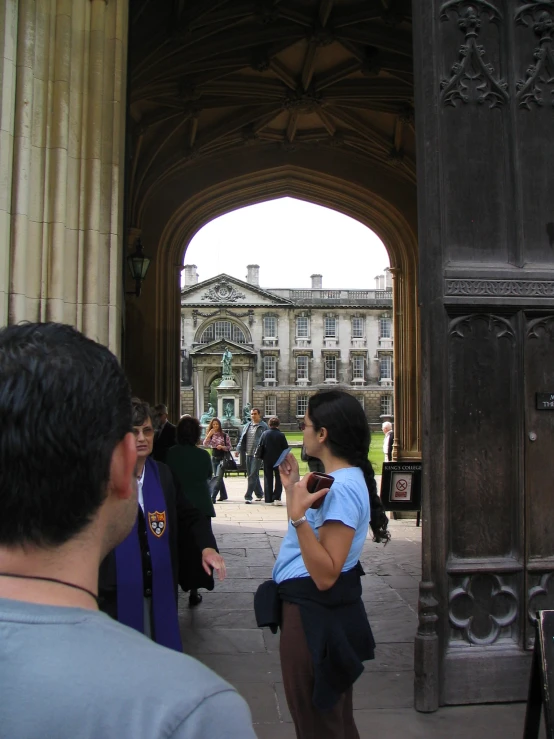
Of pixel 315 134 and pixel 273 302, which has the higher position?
pixel 273 302

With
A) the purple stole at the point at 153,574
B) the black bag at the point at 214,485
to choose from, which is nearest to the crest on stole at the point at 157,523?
the purple stole at the point at 153,574

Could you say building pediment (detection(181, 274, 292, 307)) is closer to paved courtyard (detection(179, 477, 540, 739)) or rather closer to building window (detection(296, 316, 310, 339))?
building window (detection(296, 316, 310, 339))

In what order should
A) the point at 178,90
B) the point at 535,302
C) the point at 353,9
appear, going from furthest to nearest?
1. the point at 178,90
2. the point at 353,9
3. the point at 535,302

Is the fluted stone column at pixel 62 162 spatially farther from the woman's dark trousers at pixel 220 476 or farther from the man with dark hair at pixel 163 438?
the woman's dark trousers at pixel 220 476

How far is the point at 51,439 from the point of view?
2.60 feet

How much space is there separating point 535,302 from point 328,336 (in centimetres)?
5959

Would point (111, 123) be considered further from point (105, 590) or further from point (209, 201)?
point (209, 201)

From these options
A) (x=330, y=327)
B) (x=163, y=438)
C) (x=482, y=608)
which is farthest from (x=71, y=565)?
(x=330, y=327)

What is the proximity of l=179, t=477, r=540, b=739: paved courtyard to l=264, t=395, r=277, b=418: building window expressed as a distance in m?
53.3

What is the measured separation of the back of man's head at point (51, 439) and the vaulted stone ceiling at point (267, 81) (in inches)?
341

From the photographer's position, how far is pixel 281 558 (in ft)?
7.84

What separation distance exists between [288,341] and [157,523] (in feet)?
198

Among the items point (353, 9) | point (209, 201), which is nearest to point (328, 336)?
point (209, 201)

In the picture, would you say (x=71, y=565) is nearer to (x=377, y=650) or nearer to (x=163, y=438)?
(x=377, y=650)
